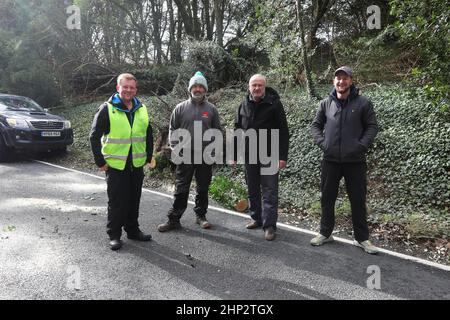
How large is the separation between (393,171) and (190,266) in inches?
172

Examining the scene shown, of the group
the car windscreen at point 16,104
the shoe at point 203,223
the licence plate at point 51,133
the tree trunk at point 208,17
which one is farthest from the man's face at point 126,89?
the tree trunk at point 208,17

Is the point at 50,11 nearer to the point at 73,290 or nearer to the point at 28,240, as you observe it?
the point at 28,240

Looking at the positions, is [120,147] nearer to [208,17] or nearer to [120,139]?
[120,139]

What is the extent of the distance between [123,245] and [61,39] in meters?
14.4

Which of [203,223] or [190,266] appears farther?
[203,223]

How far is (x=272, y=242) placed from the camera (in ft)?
14.9

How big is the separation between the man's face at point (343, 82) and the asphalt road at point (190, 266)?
6.35 feet

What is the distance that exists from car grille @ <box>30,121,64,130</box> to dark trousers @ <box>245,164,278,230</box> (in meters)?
7.15

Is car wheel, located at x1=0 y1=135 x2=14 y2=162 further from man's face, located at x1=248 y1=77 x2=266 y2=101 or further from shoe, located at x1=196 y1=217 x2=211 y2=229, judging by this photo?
man's face, located at x1=248 y1=77 x2=266 y2=101

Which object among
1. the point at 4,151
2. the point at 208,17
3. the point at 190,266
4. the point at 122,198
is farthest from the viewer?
the point at 208,17

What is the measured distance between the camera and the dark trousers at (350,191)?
4207 millimetres

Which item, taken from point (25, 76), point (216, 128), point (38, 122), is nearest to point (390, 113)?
point (216, 128)

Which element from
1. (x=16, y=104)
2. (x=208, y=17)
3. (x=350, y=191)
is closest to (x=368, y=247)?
(x=350, y=191)

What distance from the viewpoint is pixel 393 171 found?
638 cm
